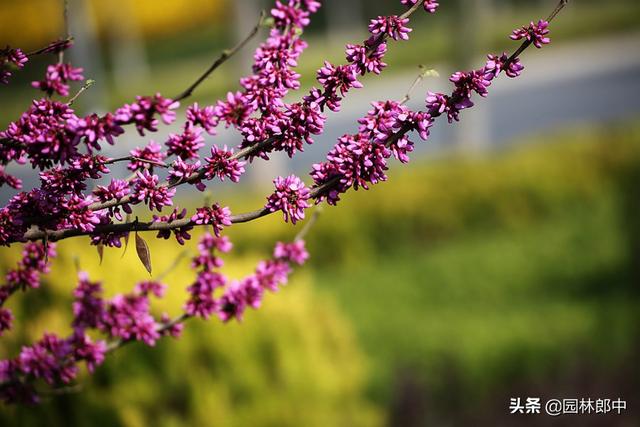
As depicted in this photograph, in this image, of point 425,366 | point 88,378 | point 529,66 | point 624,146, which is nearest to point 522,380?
point 425,366

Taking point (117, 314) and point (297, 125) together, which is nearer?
point (297, 125)

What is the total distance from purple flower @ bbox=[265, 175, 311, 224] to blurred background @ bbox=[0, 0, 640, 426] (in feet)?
2.63

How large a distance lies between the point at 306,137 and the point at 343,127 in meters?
15.9

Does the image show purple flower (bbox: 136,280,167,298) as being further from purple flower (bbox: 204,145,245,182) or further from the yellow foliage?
the yellow foliage

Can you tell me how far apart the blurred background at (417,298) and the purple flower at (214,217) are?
681 mm

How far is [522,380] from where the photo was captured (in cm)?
498

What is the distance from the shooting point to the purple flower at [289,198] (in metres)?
1.70

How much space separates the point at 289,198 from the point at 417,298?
17.5ft

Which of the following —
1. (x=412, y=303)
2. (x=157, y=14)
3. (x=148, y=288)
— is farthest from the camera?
(x=157, y=14)

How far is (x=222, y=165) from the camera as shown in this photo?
5.50ft

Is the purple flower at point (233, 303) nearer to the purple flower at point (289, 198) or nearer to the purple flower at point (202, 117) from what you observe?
the purple flower at point (289, 198)

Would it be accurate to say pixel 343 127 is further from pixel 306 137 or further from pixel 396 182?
pixel 306 137

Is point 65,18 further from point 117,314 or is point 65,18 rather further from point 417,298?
point 417,298

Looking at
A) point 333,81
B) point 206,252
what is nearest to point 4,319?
point 206,252
